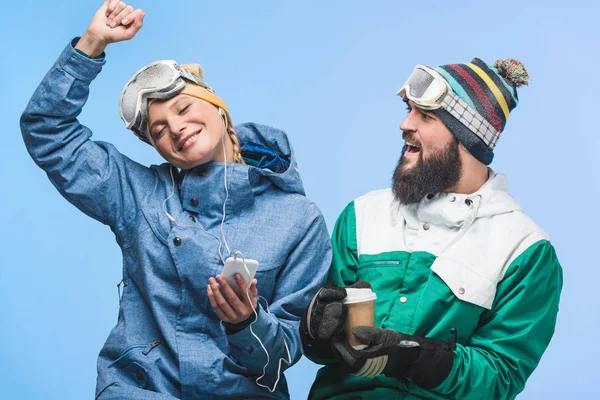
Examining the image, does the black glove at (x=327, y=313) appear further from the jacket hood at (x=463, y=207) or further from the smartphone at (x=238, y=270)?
the jacket hood at (x=463, y=207)

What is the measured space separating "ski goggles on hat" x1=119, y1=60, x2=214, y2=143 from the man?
751mm

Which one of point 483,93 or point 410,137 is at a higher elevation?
point 483,93

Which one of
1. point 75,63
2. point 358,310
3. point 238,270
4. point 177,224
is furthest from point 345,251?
point 75,63

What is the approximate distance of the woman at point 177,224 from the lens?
3393mm

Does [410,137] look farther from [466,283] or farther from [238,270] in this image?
[238,270]

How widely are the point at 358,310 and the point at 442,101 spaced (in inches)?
30.3

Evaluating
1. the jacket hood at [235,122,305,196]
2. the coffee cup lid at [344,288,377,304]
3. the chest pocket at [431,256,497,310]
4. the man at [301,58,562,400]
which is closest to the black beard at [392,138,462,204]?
the man at [301,58,562,400]

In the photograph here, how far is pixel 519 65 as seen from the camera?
3766mm

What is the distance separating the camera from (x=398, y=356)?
11.0 ft

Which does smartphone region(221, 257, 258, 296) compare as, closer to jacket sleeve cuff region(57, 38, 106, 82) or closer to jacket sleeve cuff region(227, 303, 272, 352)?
jacket sleeve cuff region(227, 303, 272, 352)

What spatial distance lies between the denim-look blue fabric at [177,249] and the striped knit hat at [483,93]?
54cm

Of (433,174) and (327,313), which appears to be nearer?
(327,313)

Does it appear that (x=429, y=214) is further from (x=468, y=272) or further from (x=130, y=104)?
(x=130, y=104)

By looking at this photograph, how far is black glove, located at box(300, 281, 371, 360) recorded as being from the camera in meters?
3.29
